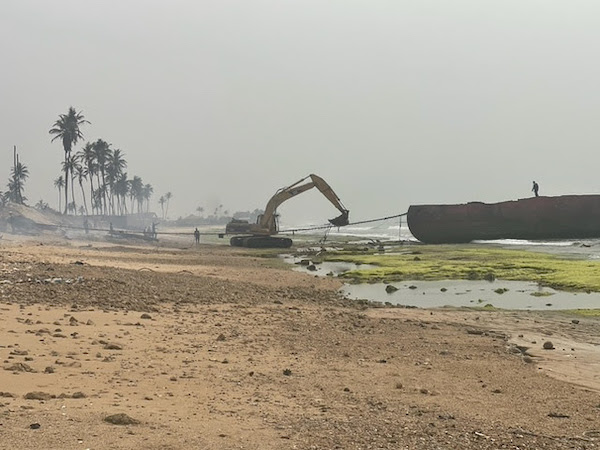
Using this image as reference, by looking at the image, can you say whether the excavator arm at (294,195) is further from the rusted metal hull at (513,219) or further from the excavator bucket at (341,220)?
the rusted metal hull at (513,219)

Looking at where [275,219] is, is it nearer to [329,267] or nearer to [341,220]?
[341,220]

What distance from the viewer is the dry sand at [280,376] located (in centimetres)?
558

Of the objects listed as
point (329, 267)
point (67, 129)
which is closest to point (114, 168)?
point (67, 129)

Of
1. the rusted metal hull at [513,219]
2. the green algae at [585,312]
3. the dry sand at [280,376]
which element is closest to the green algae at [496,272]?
the green algae at [585,312]

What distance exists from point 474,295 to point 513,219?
118 feet

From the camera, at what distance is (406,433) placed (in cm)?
578

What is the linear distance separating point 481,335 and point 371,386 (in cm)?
524

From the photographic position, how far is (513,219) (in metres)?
53.5

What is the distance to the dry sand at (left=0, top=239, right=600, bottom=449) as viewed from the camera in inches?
220

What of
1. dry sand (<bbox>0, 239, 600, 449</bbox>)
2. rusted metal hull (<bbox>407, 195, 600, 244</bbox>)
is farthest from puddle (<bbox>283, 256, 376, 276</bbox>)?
rusted metal hull (<bbox>407, 195, 600, 244</bbox>)

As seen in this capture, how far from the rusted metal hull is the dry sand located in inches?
1608

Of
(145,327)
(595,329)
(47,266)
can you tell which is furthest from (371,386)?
(47,266)

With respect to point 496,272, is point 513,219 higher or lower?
higher

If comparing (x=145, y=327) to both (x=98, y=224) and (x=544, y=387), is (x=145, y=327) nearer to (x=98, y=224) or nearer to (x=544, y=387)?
(x=544, y=387)
